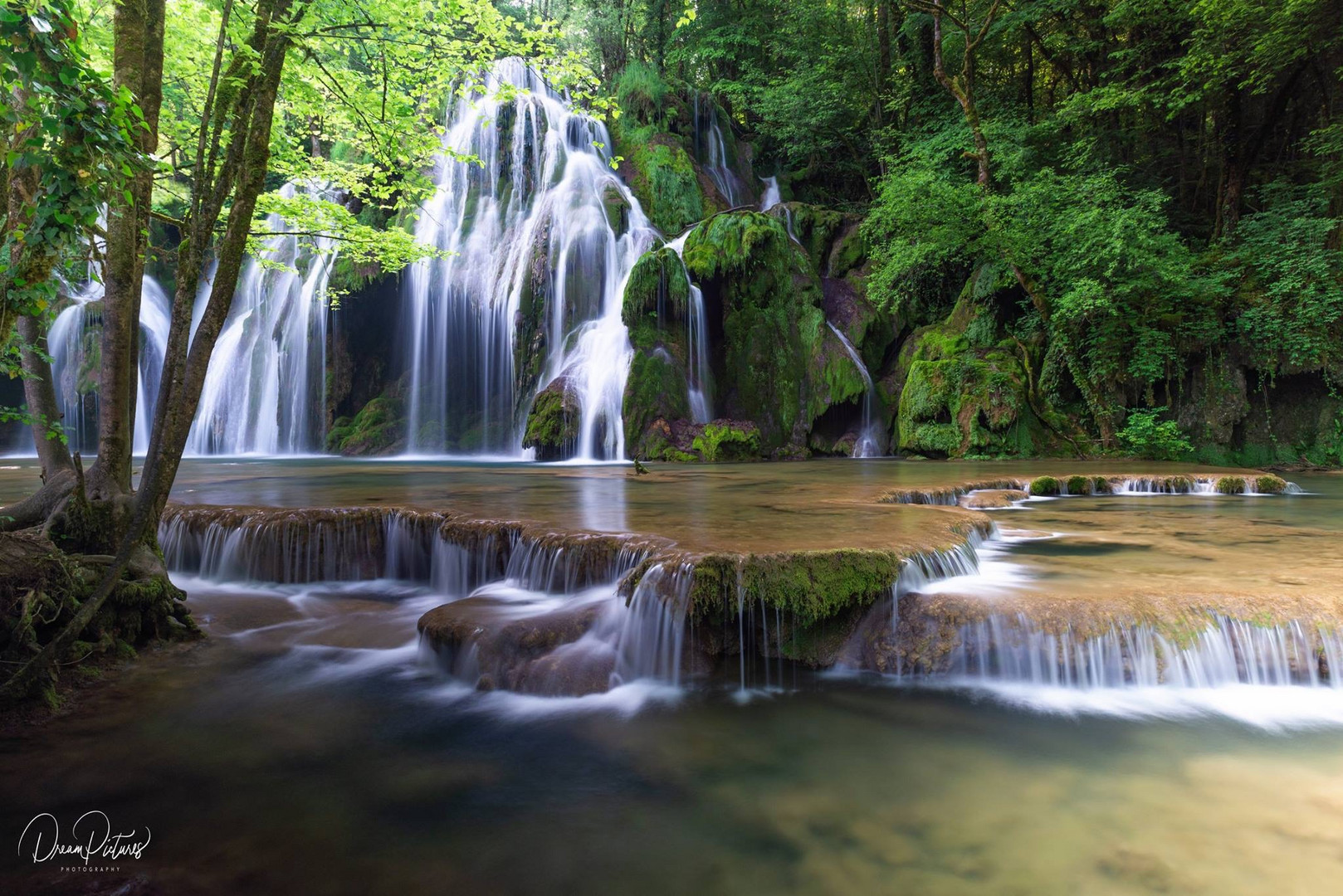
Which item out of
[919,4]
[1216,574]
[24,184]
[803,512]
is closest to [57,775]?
[24,184]

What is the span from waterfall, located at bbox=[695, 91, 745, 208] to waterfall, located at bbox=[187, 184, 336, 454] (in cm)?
1394

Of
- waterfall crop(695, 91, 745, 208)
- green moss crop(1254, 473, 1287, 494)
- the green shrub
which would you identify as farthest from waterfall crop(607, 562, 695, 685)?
waterfall crop(695, 91, 745, 208)

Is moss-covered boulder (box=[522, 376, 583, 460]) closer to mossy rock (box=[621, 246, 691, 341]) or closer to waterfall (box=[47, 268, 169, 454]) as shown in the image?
mossy rock (box=[621, 246, 691, 341])

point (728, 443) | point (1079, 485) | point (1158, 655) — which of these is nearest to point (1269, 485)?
point (1079, 485)

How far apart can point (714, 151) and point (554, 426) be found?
14.9m

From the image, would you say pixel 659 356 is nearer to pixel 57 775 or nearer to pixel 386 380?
→ pixel 386 380

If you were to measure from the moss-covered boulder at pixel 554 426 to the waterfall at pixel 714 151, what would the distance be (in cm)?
1217

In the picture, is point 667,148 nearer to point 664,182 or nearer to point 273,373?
point 664,182

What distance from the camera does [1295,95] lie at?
1480cm

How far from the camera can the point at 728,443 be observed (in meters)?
16.1

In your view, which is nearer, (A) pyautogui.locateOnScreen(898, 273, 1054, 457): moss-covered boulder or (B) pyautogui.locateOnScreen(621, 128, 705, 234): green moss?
(A) pyautogui.locateOnScreen(898, 273, 1054, 457): moss-covered boulder

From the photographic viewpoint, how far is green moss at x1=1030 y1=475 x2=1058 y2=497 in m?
9.64

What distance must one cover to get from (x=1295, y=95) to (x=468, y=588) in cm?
2084

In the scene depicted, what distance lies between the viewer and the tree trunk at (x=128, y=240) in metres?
4.02
